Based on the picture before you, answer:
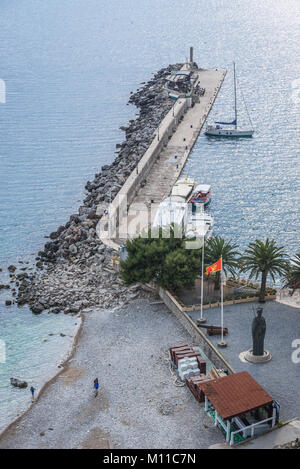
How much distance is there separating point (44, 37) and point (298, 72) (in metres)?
92.7

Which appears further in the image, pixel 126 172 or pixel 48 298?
pixel 126 172

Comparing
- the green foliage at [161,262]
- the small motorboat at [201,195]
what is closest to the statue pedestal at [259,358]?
the green foliage at [161,262]

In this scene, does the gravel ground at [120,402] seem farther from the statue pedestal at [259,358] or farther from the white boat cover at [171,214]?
the white boat cover at [171,214]

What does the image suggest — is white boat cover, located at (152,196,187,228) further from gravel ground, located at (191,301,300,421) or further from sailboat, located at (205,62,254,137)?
sailboat, located at (205,62,254,137)

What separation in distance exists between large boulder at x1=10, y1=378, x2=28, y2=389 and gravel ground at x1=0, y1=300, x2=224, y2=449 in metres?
2.29

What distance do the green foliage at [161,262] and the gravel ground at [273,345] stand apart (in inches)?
147

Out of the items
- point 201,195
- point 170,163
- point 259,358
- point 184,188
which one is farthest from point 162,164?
point 259,358

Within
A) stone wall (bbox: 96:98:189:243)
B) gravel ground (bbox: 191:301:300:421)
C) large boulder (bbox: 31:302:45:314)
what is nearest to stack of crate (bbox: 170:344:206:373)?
gravel ground (bbox: 191:301:300:421)

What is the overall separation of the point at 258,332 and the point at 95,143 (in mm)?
67383

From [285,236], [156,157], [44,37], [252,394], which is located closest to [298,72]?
[156,157]

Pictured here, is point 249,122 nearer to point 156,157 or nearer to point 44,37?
point 156,157

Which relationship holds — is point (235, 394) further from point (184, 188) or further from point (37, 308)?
point (184, 188)

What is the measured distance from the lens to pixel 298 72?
13688 cm

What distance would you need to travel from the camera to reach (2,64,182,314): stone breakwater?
57.2 metres
